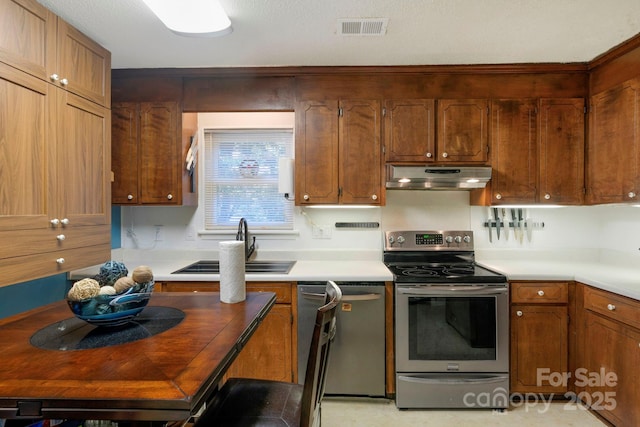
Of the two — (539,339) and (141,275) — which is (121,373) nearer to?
(141,275)

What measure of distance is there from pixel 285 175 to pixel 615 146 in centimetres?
239

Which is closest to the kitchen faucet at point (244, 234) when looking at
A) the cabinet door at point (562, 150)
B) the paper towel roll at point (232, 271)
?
the paper towel roll at point (232, 271)

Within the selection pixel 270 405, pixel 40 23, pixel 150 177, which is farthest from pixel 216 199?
pixel 270 405

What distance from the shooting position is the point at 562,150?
2.65 meters

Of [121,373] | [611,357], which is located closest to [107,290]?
[121,373]

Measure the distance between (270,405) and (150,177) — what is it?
2081mm

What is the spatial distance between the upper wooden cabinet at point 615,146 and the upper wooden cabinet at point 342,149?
1580mm

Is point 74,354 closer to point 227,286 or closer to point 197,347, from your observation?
point 197,347

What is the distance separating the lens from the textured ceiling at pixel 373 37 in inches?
74.3

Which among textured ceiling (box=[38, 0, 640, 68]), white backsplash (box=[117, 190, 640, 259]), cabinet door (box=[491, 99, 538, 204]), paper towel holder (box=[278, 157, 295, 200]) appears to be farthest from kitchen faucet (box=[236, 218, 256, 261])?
cabinet door (box=[491, 99, 538, 204])

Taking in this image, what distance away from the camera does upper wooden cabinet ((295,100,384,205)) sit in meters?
2.68

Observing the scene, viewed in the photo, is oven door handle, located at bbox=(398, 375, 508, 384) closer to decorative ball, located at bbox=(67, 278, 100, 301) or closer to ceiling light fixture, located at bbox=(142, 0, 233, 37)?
decorative ball, located at bbox=(67, 278, 100, 301)

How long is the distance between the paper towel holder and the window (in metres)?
0.27

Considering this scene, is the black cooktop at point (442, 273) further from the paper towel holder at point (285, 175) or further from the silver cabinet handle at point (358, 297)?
the paper towel holder at point (285, 175)
